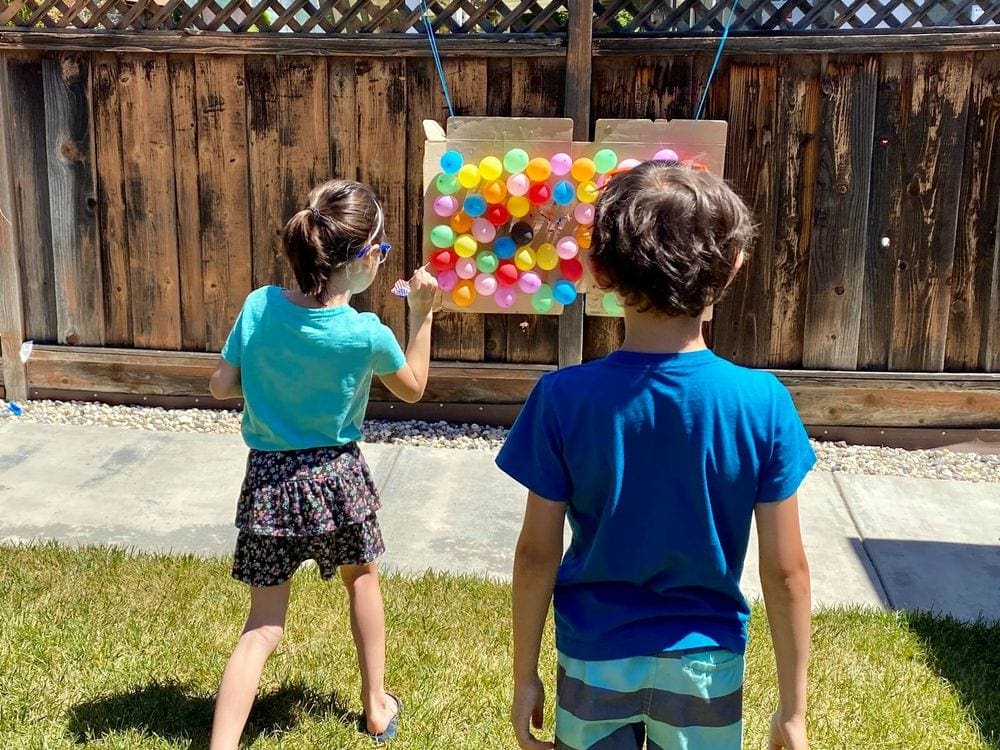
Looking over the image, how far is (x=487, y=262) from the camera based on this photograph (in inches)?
193

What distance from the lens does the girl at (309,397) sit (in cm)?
233

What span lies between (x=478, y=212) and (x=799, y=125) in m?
1.61

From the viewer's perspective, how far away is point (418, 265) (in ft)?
17.5

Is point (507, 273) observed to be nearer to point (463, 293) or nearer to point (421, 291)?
point (463, 293)

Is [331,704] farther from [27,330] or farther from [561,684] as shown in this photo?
[27,330]

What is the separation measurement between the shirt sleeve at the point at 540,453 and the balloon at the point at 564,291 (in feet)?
11.0

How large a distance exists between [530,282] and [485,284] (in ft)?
0.70

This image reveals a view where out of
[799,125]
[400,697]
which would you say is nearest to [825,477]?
[799,125]

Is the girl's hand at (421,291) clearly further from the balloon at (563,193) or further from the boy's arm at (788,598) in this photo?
the balloon at (563,193)

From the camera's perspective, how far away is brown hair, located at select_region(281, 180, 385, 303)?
230 cm

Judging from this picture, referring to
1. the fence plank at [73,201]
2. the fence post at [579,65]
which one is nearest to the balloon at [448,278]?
the fence post at [579,65]

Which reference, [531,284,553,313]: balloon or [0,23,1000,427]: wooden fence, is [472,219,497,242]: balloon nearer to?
[531,284,553,313]: balloon

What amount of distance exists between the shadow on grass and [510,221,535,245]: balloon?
2.59 metres

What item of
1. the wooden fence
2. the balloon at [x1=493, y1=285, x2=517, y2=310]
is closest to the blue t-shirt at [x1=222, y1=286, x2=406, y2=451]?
the balloon at [x1=493, y1=285, x2=517, y2=310]
